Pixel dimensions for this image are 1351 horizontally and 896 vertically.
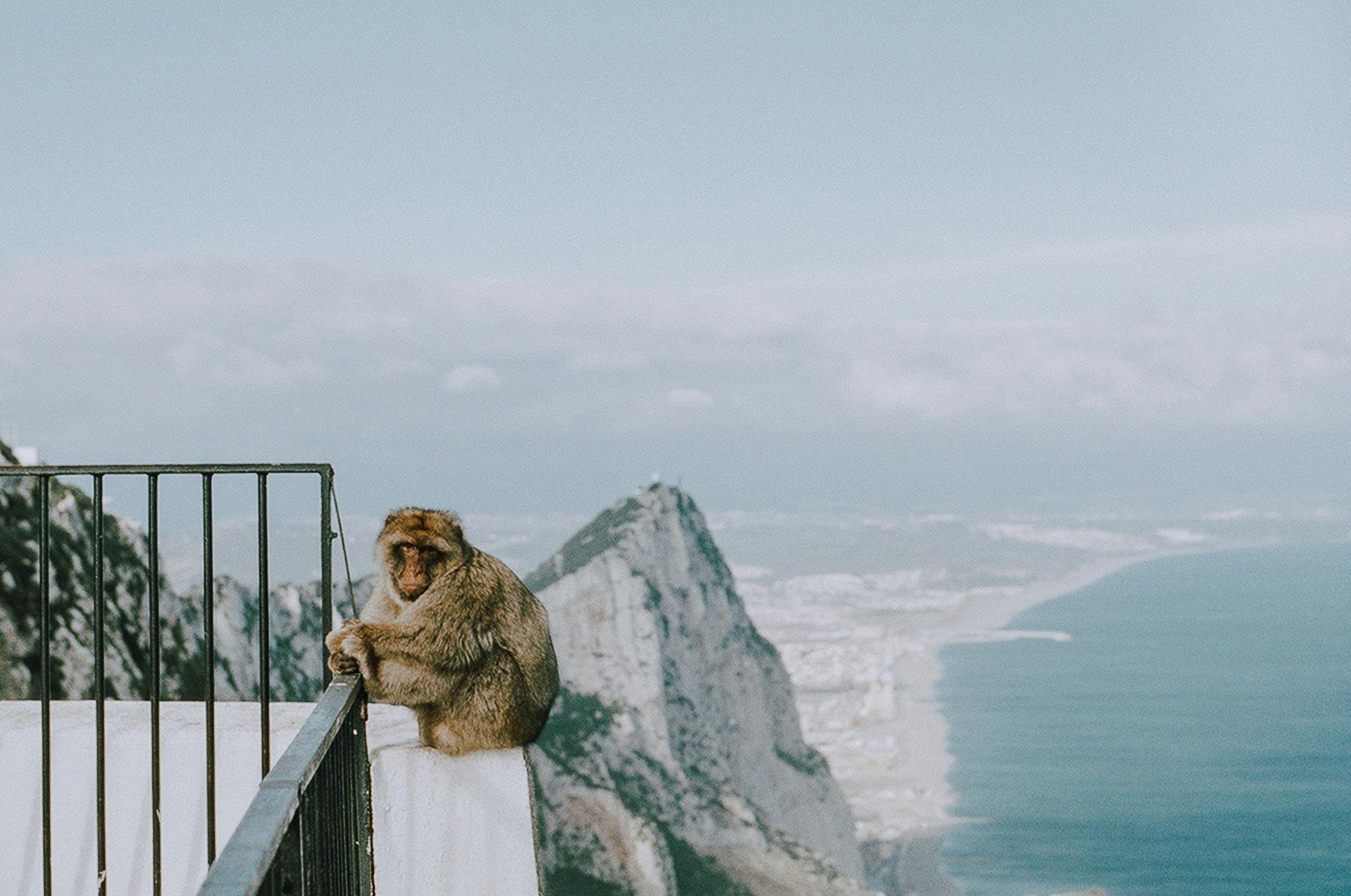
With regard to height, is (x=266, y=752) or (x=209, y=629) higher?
(x=209, y=629)

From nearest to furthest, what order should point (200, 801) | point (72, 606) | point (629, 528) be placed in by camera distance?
point (200, 801) → point (72, 606) → point (629, 528)

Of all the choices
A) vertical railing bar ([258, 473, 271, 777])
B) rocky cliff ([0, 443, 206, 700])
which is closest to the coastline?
rocky cliff ([0, 443, 206, 700])

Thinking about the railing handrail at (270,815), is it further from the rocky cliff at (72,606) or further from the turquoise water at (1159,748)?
the turquoise water at (1159,748)

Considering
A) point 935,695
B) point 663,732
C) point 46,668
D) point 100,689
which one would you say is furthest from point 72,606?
point 935,695

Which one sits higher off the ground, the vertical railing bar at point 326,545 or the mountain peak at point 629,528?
the mountain peak at point 629,528

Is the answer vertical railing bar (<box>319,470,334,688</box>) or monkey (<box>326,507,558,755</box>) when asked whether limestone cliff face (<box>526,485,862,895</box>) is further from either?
vertical railing bar (<box>319,470,334,688</box>)

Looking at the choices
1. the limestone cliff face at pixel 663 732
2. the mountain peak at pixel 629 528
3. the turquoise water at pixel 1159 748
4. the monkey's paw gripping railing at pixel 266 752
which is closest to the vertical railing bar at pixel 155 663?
the monkey's paw gripping railing at pixel 266 752

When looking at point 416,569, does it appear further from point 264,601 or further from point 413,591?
point 264,601
